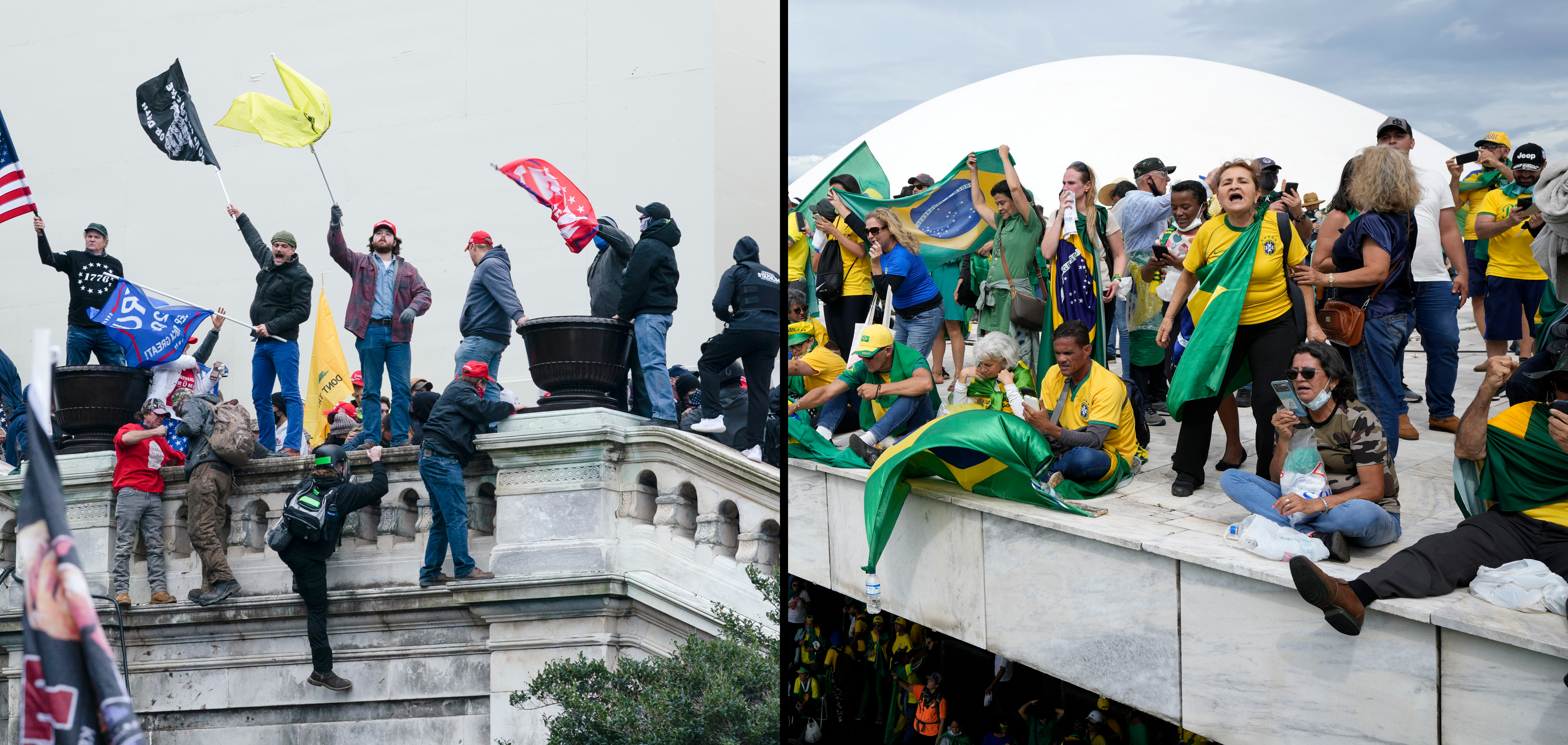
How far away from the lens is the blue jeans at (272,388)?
5141 mm

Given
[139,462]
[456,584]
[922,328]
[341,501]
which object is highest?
[922,328]

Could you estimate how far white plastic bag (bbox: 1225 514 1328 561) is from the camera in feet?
14.9

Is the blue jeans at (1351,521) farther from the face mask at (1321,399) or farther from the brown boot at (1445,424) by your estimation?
the brown boot at (1445,424)

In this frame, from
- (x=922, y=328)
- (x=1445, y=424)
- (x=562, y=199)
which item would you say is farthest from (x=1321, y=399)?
(x=562, y=199)

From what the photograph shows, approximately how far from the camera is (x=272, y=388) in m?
5.18

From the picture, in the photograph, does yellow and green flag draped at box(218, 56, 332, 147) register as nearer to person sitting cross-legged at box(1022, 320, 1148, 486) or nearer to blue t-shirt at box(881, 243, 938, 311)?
blue t-shirt at box(881, 243, 938, 311)

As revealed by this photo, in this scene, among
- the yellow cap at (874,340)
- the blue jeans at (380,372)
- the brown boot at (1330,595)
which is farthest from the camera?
the yellow cap at (874,340)

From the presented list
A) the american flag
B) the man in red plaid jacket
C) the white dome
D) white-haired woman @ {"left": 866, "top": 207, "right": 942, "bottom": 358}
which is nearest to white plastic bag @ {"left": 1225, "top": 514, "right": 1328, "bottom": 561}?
white-haired woman @ {"left": 866, "top": 207, "right": 942, "bottom": 358}

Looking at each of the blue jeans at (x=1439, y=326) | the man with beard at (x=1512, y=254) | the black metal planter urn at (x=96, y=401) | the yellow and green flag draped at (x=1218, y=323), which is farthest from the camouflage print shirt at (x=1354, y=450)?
the black metal planter urn at (x=96, y=401)

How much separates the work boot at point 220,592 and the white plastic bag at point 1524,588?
17.3ft

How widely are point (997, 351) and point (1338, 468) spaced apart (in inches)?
78.5

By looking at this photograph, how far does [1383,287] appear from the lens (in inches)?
223

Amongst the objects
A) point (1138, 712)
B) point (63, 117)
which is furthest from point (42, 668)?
point (1138, 712)

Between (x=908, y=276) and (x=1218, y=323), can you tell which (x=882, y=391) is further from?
(x=1218, y=323)
